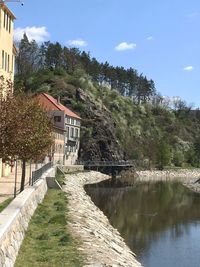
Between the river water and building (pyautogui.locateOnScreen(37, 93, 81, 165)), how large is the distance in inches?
1171

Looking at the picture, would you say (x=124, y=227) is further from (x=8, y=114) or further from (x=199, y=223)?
(x=8, y=114)

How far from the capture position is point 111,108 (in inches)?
5408

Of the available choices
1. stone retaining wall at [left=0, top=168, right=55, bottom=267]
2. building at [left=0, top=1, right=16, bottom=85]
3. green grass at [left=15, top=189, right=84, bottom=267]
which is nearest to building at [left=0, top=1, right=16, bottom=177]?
building at [left=0, top=1, right=16, bottom=85]

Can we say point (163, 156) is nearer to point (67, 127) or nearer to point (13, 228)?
point (67, 127)

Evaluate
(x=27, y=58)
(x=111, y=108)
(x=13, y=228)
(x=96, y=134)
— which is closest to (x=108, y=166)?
(x=96, y=134)

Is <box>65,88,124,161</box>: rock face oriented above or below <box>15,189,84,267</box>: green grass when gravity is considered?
above

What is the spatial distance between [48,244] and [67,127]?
78977 mm

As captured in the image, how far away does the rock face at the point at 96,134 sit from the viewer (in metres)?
106

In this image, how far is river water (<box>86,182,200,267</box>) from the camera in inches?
1143

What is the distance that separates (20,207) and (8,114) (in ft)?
14.6

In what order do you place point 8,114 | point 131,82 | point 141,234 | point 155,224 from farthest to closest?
point 131,82 → point 155,224 → point 141,234 → point 8,114

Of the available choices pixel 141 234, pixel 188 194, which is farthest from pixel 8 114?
pixel 188 194

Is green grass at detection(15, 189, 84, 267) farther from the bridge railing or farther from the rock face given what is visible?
the rock face

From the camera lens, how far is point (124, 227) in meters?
38.5
